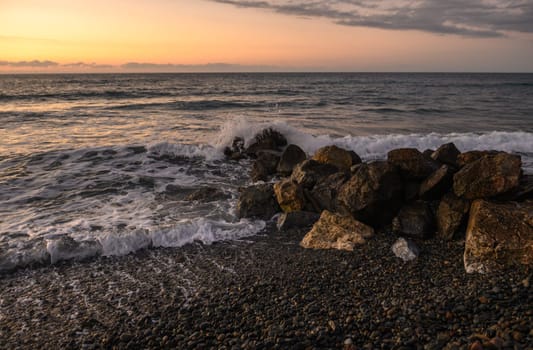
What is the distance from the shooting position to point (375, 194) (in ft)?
20.5

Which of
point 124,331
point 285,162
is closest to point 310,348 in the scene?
point 124,331

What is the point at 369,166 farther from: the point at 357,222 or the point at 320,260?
the point at 320,260

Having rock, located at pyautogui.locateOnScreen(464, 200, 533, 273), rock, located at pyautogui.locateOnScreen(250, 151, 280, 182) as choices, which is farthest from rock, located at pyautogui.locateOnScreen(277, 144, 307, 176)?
rock, located at pyautogui.locateOnScreen(464, 200, 533, 273)

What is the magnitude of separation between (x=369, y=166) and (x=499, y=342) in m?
3.76

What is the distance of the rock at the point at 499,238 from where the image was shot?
4641mm

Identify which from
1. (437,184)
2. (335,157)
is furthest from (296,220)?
(335,157)

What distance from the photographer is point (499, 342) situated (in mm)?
3137

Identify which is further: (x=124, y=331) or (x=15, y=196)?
(x=15, y=196)

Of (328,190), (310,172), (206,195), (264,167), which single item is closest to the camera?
(328,190)

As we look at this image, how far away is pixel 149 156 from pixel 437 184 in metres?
9.48

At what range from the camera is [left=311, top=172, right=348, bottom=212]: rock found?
729 cm

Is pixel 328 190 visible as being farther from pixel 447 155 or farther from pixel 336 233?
pixel 447 155

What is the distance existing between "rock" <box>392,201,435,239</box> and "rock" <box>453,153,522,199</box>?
0.57 metres

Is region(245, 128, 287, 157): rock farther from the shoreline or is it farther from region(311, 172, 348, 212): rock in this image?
the shoreline
